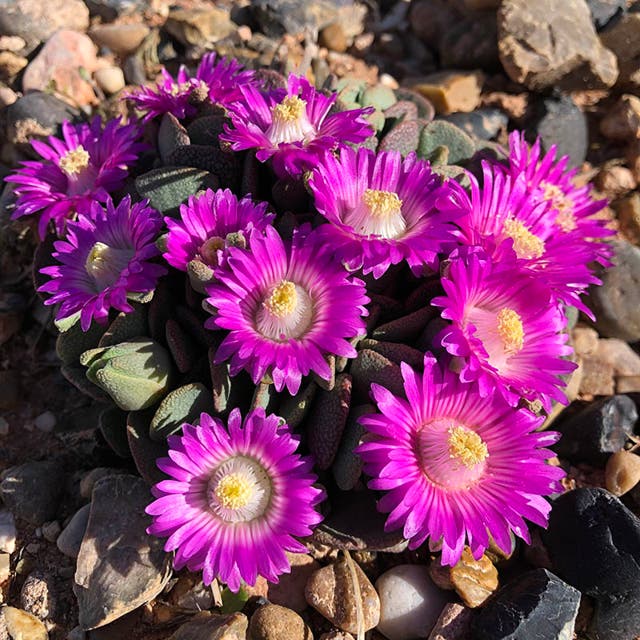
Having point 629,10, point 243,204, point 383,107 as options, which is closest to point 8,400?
point 243,204

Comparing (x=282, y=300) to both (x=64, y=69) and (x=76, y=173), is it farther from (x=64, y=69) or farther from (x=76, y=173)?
(x=64, y=69)

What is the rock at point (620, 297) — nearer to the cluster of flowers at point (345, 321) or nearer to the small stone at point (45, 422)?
the cluster of flowers at point (345, 321)

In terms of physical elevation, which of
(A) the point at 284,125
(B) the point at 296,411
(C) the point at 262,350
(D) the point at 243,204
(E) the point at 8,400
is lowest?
(E) the point at 8,400

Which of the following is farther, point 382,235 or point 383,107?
point 383,107

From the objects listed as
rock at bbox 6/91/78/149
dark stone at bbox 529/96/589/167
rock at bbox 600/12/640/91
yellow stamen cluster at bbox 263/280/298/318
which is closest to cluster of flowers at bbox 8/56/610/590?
yellow stamen cluster at bbox 263/280/298/318

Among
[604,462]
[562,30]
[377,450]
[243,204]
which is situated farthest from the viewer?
[562,30]

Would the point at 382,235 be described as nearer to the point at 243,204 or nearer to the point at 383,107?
the point at 243,204

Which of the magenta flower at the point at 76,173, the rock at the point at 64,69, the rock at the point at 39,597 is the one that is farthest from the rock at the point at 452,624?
the rock at the point at 64,69
